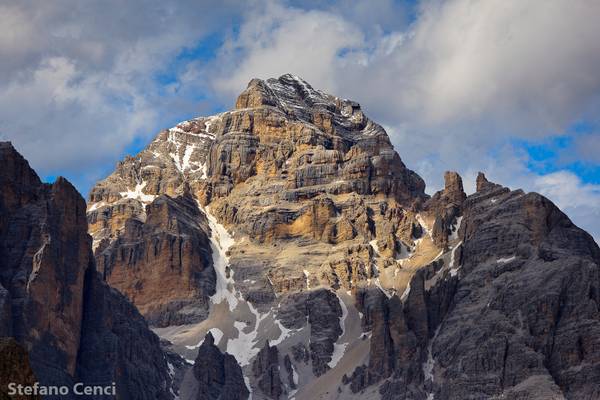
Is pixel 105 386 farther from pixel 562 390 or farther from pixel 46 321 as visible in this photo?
pixel 562 390

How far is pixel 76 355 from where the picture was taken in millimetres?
199625

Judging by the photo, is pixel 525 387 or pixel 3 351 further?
pixel 525 387

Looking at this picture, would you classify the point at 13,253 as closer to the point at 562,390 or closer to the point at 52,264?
the point at 52,264

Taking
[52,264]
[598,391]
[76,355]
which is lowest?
[598,391]

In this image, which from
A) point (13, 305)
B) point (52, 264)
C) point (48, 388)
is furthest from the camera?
point (52, 264)

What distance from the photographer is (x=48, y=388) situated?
17112 cm

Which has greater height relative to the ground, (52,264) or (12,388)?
(52,264)

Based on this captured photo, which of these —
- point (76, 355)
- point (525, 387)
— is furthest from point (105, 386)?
point (525, 387)

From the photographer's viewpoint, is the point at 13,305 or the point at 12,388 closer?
the point at 12,388

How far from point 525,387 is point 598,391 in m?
12.7

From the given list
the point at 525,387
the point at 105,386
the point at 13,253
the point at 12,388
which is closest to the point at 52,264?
the point at 13,253

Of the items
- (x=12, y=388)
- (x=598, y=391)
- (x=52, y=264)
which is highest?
(x=52, y=264)

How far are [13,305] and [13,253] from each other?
1555 cm

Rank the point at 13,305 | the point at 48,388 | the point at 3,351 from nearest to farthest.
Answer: the point at 3,351
the point at 48,388
the point at 13,305
